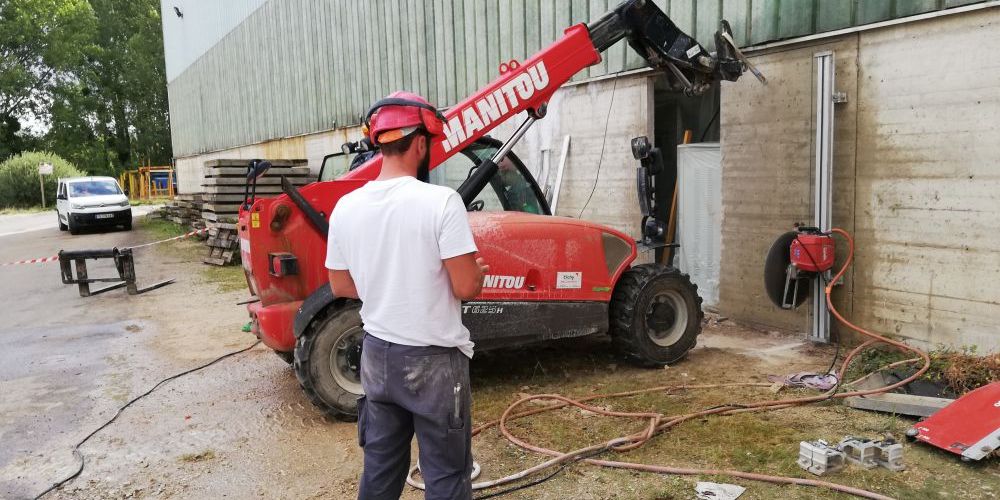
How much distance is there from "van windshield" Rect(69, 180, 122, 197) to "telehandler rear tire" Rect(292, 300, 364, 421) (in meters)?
19.7

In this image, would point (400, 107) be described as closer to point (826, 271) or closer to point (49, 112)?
point (826, 271)

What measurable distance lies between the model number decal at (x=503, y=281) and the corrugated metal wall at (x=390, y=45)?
354cm

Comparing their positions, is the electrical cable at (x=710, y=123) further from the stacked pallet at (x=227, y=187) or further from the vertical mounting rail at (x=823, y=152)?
the stacked pallet at (x=227, y=187)

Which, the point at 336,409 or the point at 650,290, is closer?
the point at 336,409

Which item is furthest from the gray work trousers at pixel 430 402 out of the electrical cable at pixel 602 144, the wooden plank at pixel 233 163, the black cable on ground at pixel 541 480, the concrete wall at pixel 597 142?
the wooden plank at pixel 233 163

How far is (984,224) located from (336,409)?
4.85 m

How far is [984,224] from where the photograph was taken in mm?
5172

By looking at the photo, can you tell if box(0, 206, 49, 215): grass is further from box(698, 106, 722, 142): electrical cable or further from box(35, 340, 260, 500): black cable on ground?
box(698, 106, 722, 142): electrical cable

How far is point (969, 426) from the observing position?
3826 mm

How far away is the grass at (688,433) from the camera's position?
3.55m

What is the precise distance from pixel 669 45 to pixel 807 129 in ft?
4.99

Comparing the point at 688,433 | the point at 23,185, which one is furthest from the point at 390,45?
the point at 23,185

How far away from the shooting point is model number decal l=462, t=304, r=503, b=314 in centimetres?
489

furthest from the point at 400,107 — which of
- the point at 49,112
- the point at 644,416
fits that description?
the point at 49,112
